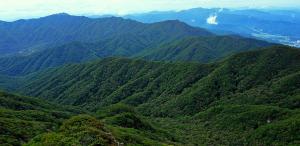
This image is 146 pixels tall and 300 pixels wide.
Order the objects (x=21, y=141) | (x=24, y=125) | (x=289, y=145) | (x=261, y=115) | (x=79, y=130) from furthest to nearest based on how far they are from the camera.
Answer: (x=261, y=115), (x=289, y=145), (x=24, y=125), (x=21, y=141), (x=79, y=130)

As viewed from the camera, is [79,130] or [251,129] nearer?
[79,130]

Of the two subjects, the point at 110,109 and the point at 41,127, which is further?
the point at 110,109

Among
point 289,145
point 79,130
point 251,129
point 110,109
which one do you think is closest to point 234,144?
point 251,129

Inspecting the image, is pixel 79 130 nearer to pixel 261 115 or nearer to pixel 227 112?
pixel 261 115

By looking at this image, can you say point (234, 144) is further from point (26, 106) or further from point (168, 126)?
point (26, 106)

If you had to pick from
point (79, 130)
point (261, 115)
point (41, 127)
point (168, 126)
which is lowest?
point (168, 126)

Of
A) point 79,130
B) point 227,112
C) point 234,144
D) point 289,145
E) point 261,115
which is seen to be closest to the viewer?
point 79,130

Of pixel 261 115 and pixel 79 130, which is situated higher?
pixel 79 130

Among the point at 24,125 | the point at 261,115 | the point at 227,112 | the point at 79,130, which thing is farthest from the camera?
the point at 227,112

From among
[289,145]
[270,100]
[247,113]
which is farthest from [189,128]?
[289,145]
